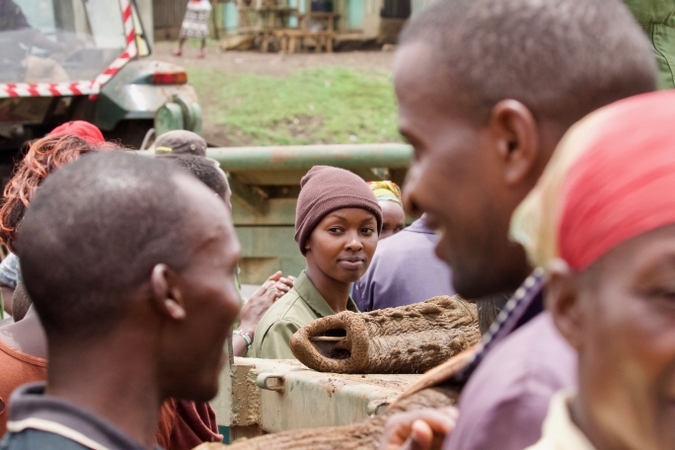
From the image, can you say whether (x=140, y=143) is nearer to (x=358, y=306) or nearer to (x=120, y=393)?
(x=358, y=306)

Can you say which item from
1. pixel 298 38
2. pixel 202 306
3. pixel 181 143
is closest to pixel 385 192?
pixel 181 143

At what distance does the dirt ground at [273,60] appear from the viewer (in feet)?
62.6

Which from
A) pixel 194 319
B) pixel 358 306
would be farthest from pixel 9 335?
pixel 358 306

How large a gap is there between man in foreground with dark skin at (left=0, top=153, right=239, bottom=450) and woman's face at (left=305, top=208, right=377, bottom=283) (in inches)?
89.3

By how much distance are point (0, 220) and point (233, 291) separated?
4.18ft

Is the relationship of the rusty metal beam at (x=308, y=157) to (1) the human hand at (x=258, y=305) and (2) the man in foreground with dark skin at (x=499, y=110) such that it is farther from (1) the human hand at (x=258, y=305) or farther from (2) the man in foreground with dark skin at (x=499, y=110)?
(2) the man in foreground with dark skin at (x=499, y=110)

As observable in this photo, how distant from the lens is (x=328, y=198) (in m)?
3.88

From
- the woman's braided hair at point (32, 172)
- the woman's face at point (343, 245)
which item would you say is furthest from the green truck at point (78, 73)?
the woman's braided hair at point (32, 172)

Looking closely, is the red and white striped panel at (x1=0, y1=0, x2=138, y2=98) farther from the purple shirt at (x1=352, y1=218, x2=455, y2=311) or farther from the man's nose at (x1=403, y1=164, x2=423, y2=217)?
the man's nose at (x1=403, y1=164, x2=423, y2=217)

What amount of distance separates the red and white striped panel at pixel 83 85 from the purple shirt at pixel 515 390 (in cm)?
753

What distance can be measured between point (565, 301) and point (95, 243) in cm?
82

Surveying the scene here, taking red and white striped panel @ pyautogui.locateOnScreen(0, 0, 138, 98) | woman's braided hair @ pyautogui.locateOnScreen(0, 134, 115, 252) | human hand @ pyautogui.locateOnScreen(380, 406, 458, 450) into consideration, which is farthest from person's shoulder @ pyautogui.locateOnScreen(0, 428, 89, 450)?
red and white striped panel @ pyautogui.locateOnScreen(0, 0, 138, 98)

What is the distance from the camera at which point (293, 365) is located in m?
3.09

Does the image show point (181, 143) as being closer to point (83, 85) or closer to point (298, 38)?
point (83, 85)
